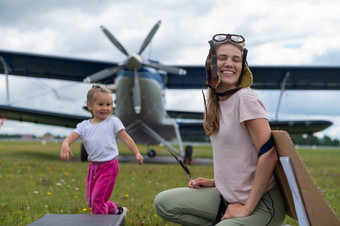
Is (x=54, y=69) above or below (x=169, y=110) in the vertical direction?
above

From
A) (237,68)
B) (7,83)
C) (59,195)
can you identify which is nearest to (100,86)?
(237,68)

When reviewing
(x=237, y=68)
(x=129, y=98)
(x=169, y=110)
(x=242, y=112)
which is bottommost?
(x=169, y=110)

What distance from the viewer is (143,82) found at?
11.4 meters

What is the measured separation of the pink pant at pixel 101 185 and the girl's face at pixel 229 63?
4.64 ft

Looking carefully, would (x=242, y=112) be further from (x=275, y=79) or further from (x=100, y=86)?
(x=275, y=79)

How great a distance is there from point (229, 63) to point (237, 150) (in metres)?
0.54

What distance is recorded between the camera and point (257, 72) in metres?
15.3

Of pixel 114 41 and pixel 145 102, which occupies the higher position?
pixel 114 41

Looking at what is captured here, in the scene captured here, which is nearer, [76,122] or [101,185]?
[101,185]

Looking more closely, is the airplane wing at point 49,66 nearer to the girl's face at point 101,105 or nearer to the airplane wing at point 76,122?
the airplane wing at point 76,122

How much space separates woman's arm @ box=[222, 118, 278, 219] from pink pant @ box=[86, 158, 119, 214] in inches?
52.3

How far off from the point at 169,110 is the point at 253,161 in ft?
54.3

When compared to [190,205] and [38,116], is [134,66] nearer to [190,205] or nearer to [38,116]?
[38,116]

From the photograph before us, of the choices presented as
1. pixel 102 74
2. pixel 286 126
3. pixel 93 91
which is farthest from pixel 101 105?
pixel 286 126
